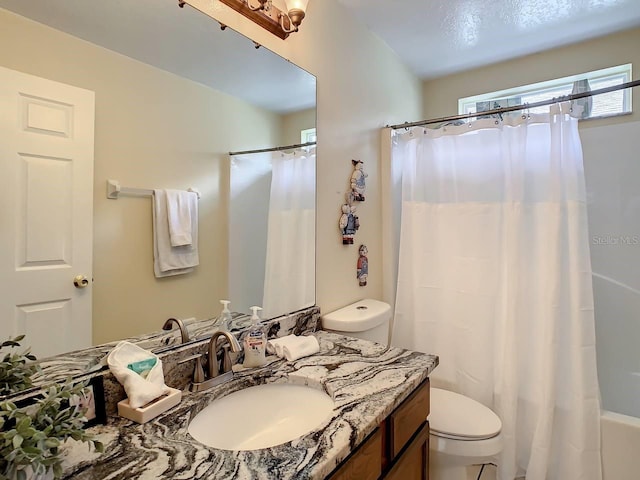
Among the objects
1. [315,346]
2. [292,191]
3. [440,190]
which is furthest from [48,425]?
[440,190]

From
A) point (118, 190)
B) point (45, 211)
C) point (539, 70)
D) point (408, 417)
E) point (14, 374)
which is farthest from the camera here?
point (539, 70)

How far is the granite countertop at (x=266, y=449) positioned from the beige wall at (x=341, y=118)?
1.97ft

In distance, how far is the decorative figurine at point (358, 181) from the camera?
6.28 ft

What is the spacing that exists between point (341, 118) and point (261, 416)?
4.66 feet

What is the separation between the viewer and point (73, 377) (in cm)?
85

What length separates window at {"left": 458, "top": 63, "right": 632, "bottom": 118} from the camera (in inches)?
83.6

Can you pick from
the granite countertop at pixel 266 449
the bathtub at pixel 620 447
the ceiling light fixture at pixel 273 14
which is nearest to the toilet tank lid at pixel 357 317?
the granite countertop at pixel 266 449

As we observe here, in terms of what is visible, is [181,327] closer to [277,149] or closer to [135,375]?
[135,375]

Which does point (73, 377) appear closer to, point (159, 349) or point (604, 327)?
point (159, 349)

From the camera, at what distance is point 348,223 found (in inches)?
73.6

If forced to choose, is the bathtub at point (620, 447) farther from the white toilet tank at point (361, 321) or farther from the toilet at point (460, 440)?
the white toilet tank at point (361, 321)

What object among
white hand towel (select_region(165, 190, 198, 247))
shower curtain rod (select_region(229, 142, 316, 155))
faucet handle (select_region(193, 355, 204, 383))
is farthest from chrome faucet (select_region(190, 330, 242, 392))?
shower curtain rod (select_region(229, 142, 316, 155))

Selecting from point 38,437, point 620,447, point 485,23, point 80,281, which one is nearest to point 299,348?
point 80,281

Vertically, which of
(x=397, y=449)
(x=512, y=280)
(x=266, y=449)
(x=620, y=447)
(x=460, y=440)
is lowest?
(x=620, y=447)
